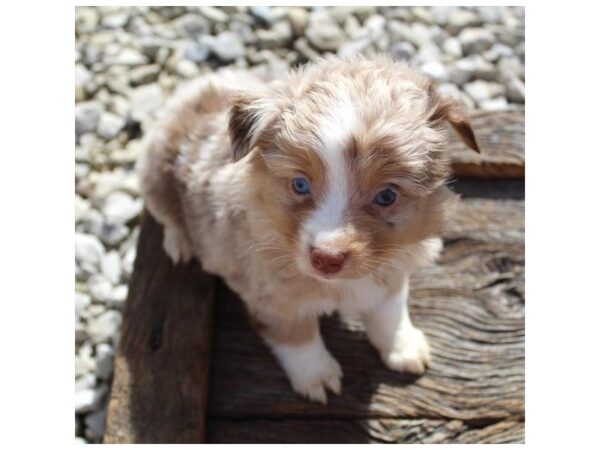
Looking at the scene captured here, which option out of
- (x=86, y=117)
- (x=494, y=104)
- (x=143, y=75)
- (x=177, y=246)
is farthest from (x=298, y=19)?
(x=177, y=246)

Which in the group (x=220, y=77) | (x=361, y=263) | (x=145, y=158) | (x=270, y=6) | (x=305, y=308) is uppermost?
(x=270, y=6)

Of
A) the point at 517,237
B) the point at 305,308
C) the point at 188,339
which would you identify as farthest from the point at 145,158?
the point at 517,237

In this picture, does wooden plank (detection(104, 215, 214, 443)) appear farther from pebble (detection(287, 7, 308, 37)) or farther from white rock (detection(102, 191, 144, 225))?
pebble (detection(287, 7, 308, 37))

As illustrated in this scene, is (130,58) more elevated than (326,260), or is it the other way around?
(130,58)

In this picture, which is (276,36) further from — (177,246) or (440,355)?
(440,355)

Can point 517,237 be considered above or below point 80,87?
below

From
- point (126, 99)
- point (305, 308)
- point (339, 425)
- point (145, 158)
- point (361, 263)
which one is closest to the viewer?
point (361, 263)

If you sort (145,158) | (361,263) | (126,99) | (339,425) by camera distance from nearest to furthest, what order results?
(361,263) → (339,425) → (145,158) → (126,99)

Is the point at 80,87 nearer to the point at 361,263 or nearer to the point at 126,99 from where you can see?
the point at 126,99
